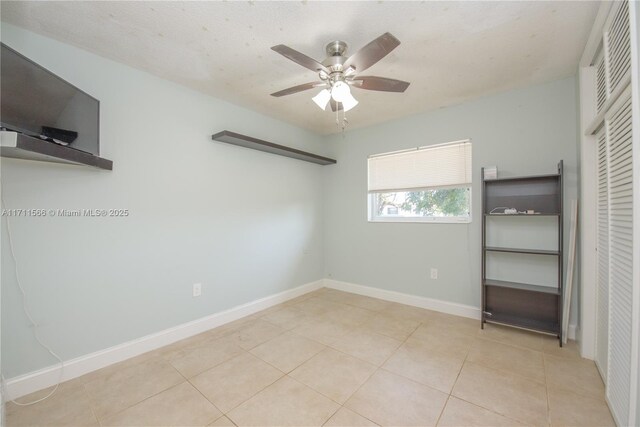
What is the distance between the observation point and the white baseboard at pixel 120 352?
1677 mm

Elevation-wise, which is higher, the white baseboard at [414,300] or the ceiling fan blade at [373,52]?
the ceiling fan blade at [373,52]

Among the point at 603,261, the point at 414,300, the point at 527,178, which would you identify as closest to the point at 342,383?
the point at 414,300

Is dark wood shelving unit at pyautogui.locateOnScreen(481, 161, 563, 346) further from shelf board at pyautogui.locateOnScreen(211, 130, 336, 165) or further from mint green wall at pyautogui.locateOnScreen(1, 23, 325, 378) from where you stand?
mint green wall at pyautogui.locateOnScreen(1, 23, 325, 378)

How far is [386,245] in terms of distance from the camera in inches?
136

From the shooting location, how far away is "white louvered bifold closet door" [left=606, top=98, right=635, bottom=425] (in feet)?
4.31

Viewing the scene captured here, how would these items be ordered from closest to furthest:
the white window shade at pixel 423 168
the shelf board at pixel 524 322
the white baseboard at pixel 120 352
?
the white baseboard at pixel 120 352 < the shelf board at pixel 524 322 < the white window shade at pixel 423 168

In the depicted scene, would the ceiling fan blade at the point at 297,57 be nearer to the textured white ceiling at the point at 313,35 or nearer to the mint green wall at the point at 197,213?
the textured white ceiling at the point at 313,35

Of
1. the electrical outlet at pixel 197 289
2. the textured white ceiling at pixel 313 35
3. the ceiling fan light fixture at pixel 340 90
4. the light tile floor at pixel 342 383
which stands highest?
the textured white ceiling at pixel 313 35

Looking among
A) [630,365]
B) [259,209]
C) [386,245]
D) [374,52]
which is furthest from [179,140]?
[630,365]

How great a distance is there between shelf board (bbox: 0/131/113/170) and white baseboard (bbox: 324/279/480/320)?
314 centimetres

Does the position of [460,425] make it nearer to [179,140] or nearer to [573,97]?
[573,97]

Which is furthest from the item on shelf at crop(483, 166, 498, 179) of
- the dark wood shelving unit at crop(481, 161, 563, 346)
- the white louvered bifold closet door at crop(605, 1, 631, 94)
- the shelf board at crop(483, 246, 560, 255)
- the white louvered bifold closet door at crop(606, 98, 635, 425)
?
the white louvered bifold closet door at crop(605, 1, 631, 94)

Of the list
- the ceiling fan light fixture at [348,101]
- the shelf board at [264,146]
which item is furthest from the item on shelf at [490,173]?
Result: the shelf board at [264,146]

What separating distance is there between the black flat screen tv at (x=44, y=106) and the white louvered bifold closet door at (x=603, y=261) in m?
3.54
